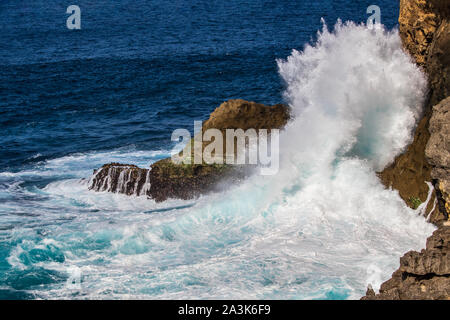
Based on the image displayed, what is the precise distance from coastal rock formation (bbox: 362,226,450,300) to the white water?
224cm

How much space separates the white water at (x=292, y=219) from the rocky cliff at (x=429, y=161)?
0.42 m

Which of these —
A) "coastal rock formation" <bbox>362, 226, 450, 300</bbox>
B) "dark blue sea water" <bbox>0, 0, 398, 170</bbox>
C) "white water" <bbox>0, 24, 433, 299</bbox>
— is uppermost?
"dark blue sea water" <bbox>0, 0, 398, 170</bbox>

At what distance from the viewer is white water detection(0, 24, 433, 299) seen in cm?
1073

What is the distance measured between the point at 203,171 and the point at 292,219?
2.75 m

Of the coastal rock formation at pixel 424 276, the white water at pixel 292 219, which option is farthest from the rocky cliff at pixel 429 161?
the white water at pixel 292 219

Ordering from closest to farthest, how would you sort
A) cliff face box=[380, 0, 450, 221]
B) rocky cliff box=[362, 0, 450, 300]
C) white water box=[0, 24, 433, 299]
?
rocky cliff box=[362, 0, 450, 300]
white water box=[0, 24, 433, 299]
cliff face box=[380, 0, 450, 221]

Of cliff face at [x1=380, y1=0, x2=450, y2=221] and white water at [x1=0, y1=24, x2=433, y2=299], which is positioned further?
cliff face at [x1=380, y1=0, x2=450, y2=221]

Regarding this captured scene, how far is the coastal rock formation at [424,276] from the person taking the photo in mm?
7398

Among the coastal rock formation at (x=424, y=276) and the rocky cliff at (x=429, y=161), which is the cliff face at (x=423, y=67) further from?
the coastal rock formation at (x=424, y=276)

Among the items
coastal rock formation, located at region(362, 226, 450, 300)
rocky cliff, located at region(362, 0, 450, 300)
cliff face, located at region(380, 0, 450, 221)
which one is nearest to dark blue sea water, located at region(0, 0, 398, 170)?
cliff face, located at region(380, 0, 450, 221)

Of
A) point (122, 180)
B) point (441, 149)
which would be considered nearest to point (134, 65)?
point (122, 180)

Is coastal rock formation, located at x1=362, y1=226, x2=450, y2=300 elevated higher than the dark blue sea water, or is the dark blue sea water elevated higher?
the dark blue sea water

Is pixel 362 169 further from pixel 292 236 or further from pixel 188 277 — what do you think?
pixel 188 277

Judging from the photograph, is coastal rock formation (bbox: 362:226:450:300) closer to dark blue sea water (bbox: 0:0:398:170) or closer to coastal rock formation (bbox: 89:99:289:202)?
coastal rock formation (bbox: 89:99:289:202)
